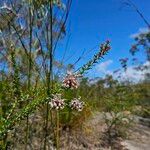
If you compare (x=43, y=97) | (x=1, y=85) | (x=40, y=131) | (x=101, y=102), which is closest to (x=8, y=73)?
(x=1, y=85)

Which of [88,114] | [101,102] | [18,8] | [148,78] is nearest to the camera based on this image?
[18,8]

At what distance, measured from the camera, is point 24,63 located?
6.39 metres

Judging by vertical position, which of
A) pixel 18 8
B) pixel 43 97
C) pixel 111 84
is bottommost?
pixel 43 97

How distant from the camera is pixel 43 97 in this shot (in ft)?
11.1

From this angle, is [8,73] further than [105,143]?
No

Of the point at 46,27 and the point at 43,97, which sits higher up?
the point at 46,27

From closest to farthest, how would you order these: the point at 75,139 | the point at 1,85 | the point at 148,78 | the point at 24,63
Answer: the point at 1,85, the point at 24,63, the point at 75,139, the point at 148,78

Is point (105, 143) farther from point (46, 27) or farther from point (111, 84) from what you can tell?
point (111, 84)

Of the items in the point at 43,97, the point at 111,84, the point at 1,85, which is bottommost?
the point at 43,97

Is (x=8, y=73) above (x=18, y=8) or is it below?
below

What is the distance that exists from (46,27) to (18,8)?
0.52 m

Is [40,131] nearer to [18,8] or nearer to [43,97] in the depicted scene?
[18,8]

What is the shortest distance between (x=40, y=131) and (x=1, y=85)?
1.70m

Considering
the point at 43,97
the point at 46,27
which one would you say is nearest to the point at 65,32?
the point at 46,27
